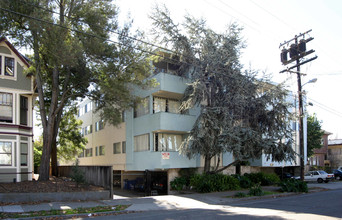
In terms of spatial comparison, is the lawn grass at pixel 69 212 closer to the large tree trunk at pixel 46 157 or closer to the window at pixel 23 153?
the large tree trunk at pixel 46 157

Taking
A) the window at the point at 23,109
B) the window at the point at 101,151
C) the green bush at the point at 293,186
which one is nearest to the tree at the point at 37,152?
the window at the point at 101,151

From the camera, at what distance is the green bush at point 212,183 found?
20375mm

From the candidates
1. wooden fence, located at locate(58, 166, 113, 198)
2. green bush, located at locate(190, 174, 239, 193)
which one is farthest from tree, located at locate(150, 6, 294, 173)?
wooden fence, located at locate(58, 166, 113, 198)

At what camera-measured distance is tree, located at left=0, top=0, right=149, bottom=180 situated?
16.5 meters

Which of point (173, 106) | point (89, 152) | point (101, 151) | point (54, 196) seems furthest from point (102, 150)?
point (54, 196)

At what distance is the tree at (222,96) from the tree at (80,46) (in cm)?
342

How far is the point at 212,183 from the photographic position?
2056 centimetres

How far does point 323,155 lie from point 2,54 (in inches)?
2068

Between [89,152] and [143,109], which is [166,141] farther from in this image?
[89,152]

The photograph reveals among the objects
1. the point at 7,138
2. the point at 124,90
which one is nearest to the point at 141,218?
the point at 124,90

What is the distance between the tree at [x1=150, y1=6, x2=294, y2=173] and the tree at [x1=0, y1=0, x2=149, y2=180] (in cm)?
342

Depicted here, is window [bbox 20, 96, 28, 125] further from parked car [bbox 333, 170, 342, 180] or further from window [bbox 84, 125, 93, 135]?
parked car [bbox 333, 170, 342, 180]

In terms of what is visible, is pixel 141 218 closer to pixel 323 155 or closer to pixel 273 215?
pixel 273 215

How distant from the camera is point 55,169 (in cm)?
2773
